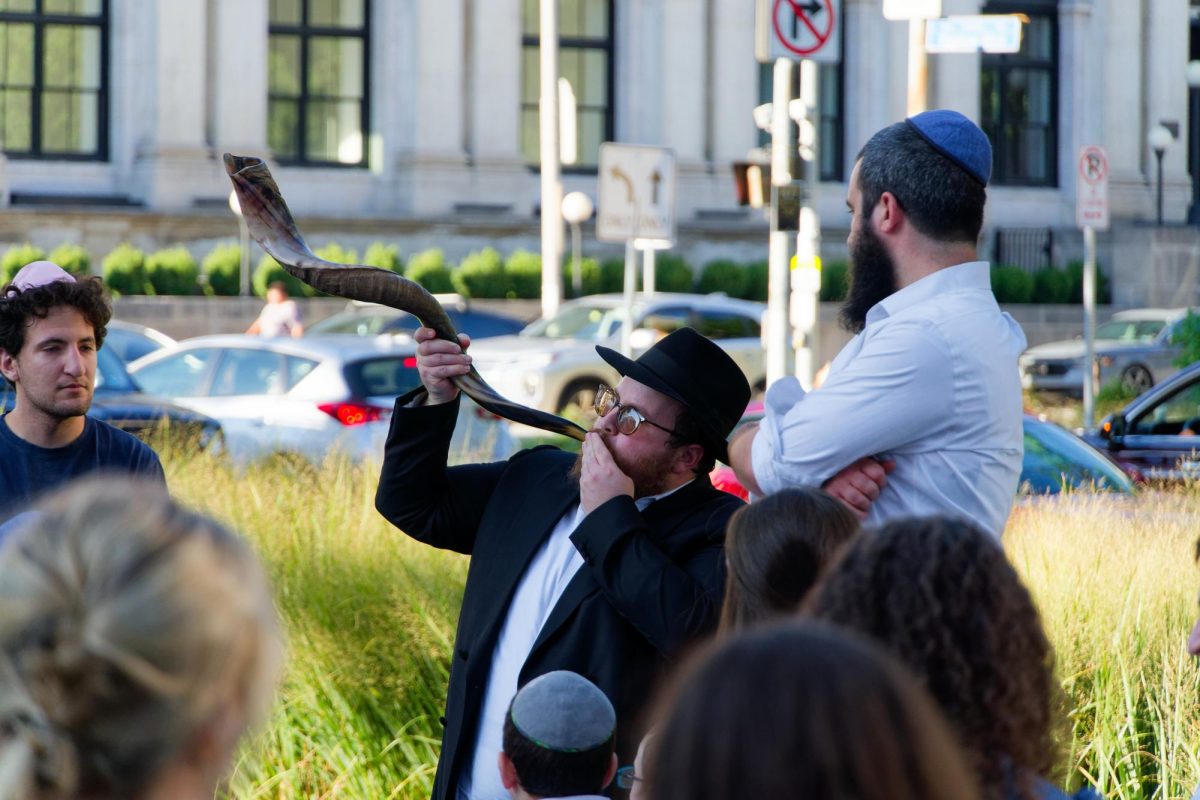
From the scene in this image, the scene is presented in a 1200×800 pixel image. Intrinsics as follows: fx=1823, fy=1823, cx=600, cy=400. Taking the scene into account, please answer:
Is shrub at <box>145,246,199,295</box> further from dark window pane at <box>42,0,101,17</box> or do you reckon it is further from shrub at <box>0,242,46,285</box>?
dark window pane at <box>42,0,101,17</box>

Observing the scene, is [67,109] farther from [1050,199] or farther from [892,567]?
[892,567]

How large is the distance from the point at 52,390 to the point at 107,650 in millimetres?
3038

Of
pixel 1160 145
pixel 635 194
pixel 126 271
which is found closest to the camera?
pixel 635 194

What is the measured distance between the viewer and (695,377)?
4.05 meters

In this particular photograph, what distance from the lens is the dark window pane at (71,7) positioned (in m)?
32.7

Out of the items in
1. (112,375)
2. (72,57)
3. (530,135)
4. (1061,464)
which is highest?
(72,57)

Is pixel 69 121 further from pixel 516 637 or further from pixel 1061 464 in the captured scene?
pixel 516 637

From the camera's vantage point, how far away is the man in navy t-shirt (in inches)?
184

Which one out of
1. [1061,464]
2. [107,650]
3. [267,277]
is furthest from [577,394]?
[107,650]

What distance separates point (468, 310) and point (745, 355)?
16.0 feet

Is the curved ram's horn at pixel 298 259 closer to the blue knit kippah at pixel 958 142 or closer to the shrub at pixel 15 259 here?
the blue knit kippah at pixel 958 142

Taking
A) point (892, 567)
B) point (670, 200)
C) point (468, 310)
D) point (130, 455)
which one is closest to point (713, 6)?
point (468, 310)

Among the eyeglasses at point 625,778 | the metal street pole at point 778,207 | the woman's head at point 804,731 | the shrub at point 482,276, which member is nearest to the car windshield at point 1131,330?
the shrub at point 482,276

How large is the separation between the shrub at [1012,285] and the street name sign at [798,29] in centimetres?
2097
